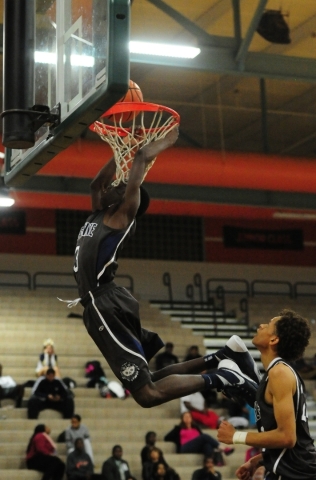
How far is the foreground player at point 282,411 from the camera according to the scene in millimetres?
5316

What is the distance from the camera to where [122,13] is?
5.24m

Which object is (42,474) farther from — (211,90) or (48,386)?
(211,90)

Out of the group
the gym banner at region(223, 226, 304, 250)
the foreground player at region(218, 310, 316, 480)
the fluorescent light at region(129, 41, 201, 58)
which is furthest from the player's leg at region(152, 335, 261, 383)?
the gym banner at region(223, 226, 304, 250)

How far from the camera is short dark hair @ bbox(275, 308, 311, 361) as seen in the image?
5.57 m

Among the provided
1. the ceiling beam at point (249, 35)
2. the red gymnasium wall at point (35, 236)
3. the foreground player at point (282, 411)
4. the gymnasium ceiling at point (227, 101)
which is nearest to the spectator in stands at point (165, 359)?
the gymnasium ceiling at point (227, 101)

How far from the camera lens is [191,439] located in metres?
16.0

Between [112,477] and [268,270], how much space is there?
12.4m

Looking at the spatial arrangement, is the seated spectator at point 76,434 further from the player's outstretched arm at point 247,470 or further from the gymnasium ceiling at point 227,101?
the player's outstretched arm at point 247,470

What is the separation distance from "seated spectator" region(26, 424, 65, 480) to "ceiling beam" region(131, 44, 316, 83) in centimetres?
619

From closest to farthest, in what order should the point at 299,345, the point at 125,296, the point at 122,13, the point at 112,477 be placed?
the point at 122,13
the point at 299,345
the point at 125,296
the point at 112,477

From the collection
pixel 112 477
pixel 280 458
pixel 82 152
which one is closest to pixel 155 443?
pixel 112 477

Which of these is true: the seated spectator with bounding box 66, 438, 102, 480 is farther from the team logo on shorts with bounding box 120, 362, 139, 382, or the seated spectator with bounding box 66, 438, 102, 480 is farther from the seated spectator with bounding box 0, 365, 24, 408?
the team logo on shorts with bounding box 120, 362, 139, 382

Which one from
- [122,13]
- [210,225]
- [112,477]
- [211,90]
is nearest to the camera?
[122,13]

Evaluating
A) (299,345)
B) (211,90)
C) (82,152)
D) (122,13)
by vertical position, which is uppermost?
(211,90)
